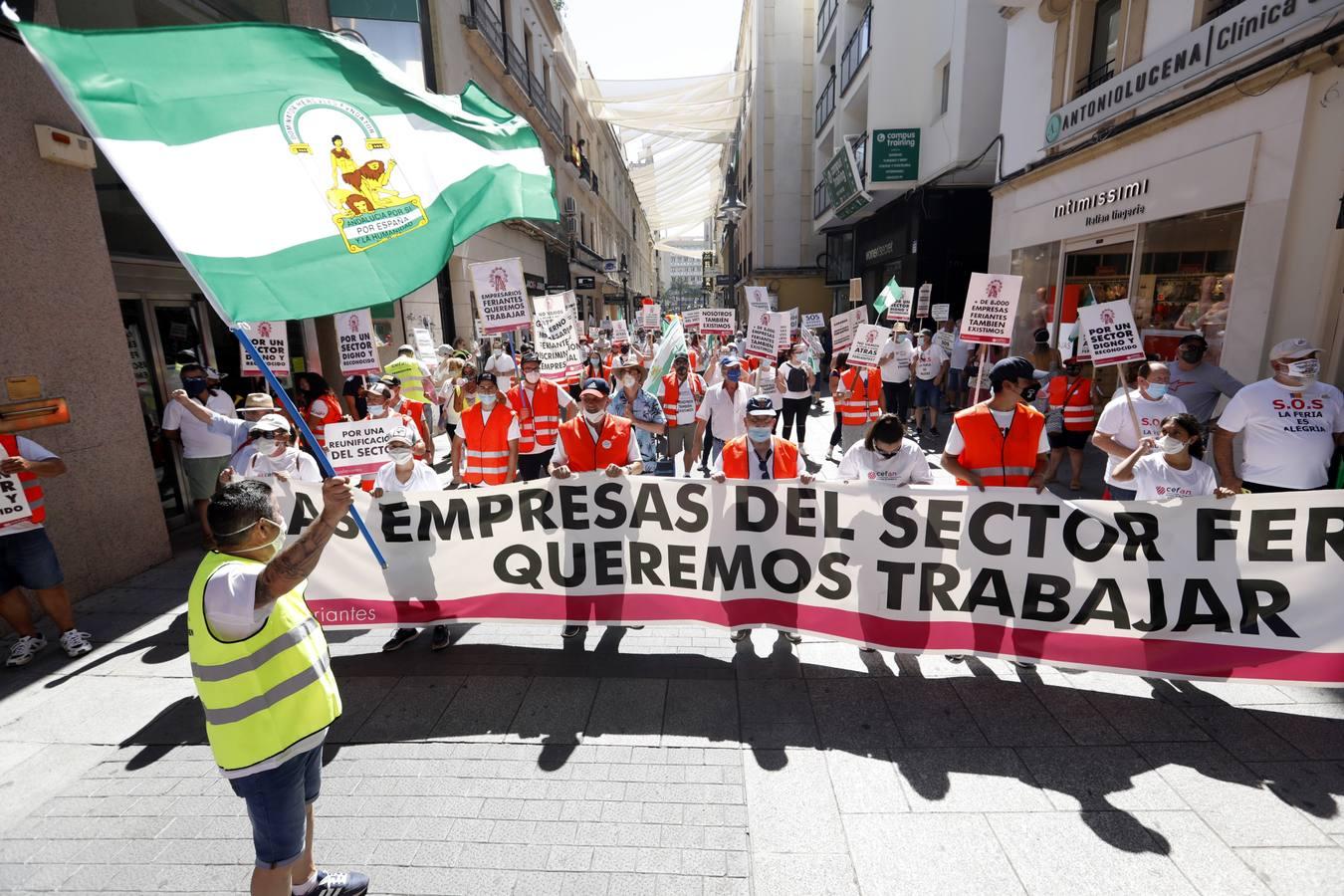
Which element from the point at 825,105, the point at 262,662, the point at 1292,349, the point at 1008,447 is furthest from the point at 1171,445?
the point at 825,105

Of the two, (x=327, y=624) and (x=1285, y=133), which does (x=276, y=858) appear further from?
(x=1285, y=133)

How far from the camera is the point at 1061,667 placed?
12.5ft

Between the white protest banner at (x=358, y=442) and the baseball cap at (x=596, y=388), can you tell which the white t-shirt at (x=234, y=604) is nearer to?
the white protest banner at (x=358, y=442)

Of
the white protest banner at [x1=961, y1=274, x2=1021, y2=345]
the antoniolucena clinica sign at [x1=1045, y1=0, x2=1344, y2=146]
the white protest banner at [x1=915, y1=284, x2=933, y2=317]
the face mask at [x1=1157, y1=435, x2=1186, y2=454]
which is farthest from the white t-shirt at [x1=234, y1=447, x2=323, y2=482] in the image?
the white protest banner at [x1=915, y1=284, x2=933, y2=317]

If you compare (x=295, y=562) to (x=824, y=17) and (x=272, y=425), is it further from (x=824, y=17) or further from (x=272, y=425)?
(x=824, y=17)

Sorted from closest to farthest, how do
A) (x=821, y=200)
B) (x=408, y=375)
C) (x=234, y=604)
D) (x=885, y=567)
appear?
(x=234, y=604), (x=885, y=567), (x=408, y=375), (x=821, y=200)

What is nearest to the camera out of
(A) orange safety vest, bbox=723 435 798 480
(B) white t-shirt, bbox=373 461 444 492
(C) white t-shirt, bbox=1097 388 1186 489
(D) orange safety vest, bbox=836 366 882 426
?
(A) orange safety vest, bbox=723 435 798 480

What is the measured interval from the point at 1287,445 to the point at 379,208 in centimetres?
592

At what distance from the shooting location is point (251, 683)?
87.0 inches

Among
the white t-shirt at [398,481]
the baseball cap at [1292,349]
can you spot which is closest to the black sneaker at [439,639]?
the white t-shirt at [398,481]

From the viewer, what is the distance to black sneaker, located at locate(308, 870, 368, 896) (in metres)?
2.50

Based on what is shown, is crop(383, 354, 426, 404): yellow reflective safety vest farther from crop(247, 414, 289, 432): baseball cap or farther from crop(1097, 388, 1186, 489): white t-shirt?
crop(1097, 388, 1186, 489): white t-shirt

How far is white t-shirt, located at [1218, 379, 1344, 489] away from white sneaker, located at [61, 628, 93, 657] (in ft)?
28.4

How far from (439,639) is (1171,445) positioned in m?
5.13
